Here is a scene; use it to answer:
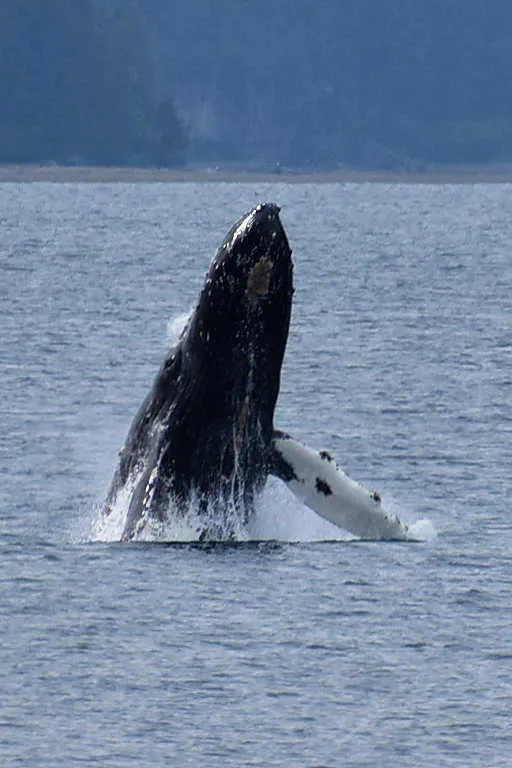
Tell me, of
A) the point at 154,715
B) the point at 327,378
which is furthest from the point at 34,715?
the point at 327,378

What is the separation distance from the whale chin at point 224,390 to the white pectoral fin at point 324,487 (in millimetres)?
272

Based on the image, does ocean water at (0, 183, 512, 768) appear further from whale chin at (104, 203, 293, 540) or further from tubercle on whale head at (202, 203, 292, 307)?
tubercle on whale head at (202, 203, 292, 307)

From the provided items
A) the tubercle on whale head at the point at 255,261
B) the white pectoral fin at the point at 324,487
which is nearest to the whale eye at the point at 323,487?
the white pectoral fin at the point at 324,487

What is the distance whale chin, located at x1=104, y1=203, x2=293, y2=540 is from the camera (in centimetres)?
3038

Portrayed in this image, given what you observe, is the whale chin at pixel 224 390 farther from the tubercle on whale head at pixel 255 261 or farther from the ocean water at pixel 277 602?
the ocean water at pixel 277 602

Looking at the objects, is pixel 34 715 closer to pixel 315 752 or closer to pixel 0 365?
pixel 315 752

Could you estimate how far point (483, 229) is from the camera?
623 feet

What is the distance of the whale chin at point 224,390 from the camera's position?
99.7 feet

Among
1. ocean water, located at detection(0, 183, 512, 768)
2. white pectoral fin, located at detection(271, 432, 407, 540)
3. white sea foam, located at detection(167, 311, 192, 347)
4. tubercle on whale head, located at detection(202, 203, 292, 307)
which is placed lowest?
ocean water, located at detection(0, 183, 512, 768)

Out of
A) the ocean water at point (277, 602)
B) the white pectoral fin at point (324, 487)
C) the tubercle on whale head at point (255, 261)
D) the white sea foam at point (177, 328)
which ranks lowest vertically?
the ocean water at point (277, 602)

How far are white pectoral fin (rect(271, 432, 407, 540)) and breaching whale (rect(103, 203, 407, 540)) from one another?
13 mm

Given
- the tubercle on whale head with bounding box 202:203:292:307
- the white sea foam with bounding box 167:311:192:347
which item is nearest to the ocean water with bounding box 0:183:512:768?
the white sea foam with bounding box 167:311:192:347

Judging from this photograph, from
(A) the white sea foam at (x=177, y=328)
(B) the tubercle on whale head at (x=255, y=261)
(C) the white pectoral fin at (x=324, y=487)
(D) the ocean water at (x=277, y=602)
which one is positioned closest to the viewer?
(D) the ocean water at (x=277, y=602)

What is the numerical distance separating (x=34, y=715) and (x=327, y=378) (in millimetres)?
33645
